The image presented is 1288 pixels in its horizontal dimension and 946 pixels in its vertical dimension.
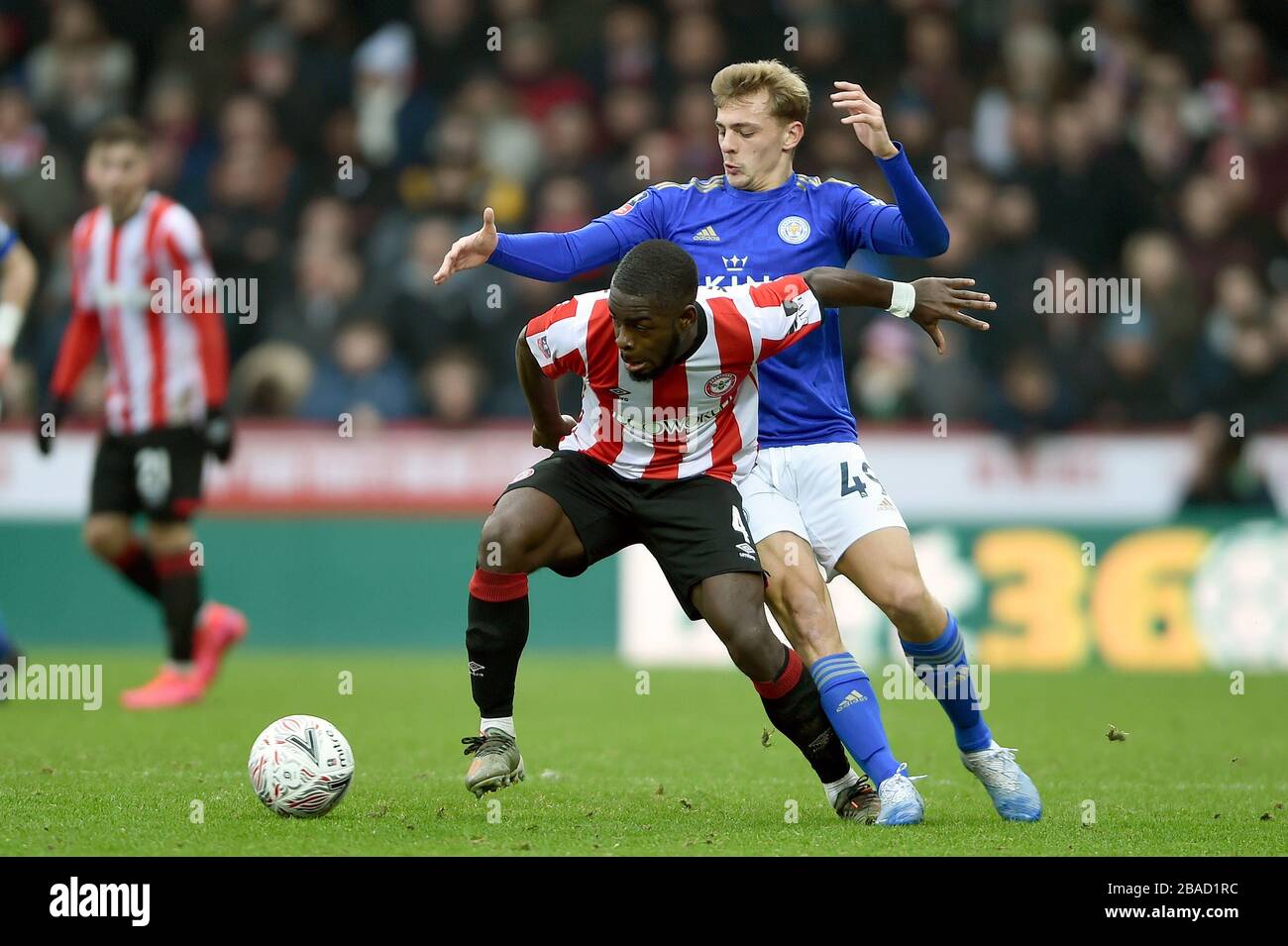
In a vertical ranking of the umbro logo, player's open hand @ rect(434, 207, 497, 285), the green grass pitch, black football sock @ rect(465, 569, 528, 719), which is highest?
player's open hand @ rect(434, 207, 497, 285)

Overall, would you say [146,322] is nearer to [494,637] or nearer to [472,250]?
[472,250]

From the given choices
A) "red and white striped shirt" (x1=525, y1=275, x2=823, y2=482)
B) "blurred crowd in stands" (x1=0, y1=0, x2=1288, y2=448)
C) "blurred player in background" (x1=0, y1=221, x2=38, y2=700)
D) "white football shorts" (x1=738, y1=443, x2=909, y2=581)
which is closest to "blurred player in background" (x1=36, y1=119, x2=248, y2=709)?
"blurred player in background" (x1=0, y1=221, x2=38, y2=700)

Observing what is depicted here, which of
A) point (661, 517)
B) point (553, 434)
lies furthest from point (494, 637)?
point (553, 434)

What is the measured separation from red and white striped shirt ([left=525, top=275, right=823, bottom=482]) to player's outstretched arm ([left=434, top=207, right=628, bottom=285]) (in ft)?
0.58

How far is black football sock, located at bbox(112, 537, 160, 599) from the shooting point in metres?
9.38

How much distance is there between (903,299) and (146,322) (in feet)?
16.4

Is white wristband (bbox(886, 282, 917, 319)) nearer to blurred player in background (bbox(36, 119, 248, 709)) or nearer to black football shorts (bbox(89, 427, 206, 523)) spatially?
blurred player in background (bbox(36, 119, 248, 709))

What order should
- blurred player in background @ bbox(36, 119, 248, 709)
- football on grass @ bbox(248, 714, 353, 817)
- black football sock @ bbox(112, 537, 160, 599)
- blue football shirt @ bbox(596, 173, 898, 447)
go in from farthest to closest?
black football sock @ bbox(112, 537, 160, 599) → blurred player in background @ bbox(36, 119, 248, 709) → blue football shirt @ bbox(596, 173, 898, 447) → football on grass @ bbox(248, 714, 353, 817)

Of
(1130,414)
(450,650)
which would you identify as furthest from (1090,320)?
(450,650)

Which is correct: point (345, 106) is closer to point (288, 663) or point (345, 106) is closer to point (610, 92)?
point (610, 92)

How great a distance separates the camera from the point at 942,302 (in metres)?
5.77

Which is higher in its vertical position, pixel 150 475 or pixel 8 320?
pixel 8 320

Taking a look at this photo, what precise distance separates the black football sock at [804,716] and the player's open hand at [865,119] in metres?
1.64


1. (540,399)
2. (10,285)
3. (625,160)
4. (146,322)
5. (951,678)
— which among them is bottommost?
(951,678)
